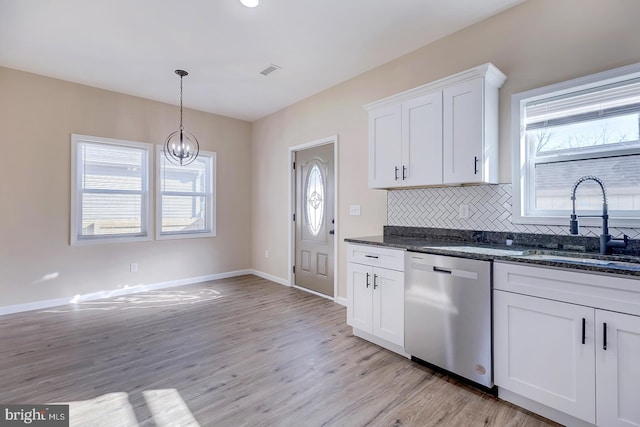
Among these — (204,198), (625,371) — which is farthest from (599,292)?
(204,198)

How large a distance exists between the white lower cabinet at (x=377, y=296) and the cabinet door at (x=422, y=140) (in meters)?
0.76

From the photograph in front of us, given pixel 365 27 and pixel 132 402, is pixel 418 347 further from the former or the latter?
pixel 365 27

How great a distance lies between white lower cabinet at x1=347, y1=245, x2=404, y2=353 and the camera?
8.44ft

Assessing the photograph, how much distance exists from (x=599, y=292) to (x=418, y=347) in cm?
124

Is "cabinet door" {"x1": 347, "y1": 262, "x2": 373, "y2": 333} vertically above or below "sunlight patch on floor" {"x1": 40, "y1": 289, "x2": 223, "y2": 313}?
above

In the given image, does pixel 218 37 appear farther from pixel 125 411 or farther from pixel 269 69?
pixel 125 411

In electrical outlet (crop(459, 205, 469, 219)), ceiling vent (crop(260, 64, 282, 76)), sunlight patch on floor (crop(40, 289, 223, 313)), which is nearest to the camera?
electrical outlet (crop(459, 205, 469, 219))

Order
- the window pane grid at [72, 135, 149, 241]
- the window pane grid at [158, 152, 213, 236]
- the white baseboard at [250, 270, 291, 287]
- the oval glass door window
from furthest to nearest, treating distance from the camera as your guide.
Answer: the white baseboard at [250, 270, 291, 287], the window pane grid at [158, 152, 213, 236], the oval glass door window, the window pane grid at [72, 135, 149, 241]

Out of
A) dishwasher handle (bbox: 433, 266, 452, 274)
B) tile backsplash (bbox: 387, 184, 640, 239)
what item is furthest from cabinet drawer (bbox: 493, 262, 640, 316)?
tile backsplash (bbox: 387, 184, 640, 239)

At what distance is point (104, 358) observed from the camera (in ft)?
8.43

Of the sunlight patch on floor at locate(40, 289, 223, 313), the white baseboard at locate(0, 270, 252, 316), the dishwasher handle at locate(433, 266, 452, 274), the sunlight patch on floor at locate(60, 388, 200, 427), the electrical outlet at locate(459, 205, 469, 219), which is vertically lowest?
the sunlight patch on floor at locate(60, 388, 200, 427)

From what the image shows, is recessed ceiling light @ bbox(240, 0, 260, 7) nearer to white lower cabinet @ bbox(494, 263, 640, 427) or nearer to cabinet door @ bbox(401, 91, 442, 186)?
cabinet door @ bbox(401, 91, 442, 186)

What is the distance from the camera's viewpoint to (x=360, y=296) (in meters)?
2.90

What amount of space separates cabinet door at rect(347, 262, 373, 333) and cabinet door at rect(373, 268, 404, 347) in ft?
0.19
